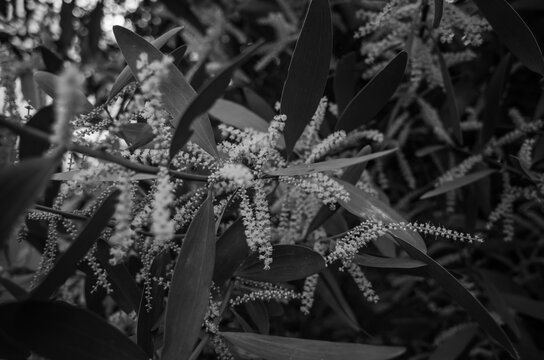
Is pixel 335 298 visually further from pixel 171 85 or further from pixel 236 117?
pixel 171 85

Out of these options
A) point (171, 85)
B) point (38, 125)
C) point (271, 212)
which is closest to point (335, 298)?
point (271, 212)

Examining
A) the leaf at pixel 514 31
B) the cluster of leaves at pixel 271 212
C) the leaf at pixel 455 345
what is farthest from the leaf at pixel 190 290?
the leaf at pixel 455 345

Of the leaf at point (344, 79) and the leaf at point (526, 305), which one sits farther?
the leaf at point (526, 305)

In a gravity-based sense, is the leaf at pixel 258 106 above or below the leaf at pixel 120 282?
above

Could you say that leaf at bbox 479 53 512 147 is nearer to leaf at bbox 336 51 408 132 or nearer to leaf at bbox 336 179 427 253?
leaf at bbox 336 51 408 132

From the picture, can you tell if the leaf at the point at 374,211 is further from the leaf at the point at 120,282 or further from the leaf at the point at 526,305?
the leaf at the point at 526,305

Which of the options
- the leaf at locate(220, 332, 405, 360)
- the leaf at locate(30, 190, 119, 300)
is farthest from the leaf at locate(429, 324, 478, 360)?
the leaf at locate(30, 190, 119, 300)
